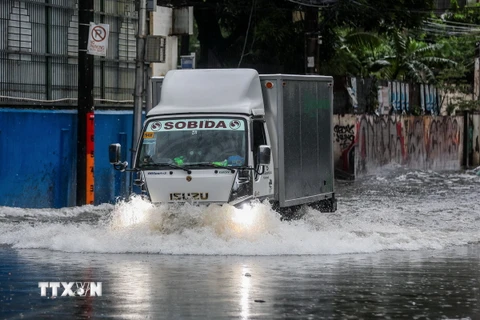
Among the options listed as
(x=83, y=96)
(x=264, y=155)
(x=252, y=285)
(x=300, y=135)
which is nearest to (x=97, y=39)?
(x=83, y=96)

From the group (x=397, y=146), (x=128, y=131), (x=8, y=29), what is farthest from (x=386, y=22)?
(x=8, y=29)

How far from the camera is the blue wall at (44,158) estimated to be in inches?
861

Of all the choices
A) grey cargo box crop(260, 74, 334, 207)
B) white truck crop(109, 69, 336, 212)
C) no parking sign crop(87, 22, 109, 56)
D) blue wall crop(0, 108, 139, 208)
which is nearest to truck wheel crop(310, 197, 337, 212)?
grey cargo box crop(260, 74, 334, 207)

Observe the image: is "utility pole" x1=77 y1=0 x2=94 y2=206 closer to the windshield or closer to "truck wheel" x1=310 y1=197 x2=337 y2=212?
"truck wheel" x1=310 y1=197 x2=337 y2=212

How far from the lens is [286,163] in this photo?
1773cm

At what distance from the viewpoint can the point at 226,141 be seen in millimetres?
16328

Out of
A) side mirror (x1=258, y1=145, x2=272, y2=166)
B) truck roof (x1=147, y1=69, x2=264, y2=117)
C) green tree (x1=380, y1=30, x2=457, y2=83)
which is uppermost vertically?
green tree (x1=380, y1=30, x2=457, y2=83)

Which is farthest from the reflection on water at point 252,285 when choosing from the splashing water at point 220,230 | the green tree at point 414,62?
the green tree at point 414,62

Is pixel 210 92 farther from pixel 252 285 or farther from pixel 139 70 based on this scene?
pixel 139 70

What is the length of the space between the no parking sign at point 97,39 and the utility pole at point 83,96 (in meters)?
0.14

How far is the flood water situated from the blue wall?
697 mm

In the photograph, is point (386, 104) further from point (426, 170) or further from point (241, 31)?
point (241, 31)

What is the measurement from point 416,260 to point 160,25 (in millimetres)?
14106

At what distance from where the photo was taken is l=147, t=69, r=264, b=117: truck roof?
16766 mm
